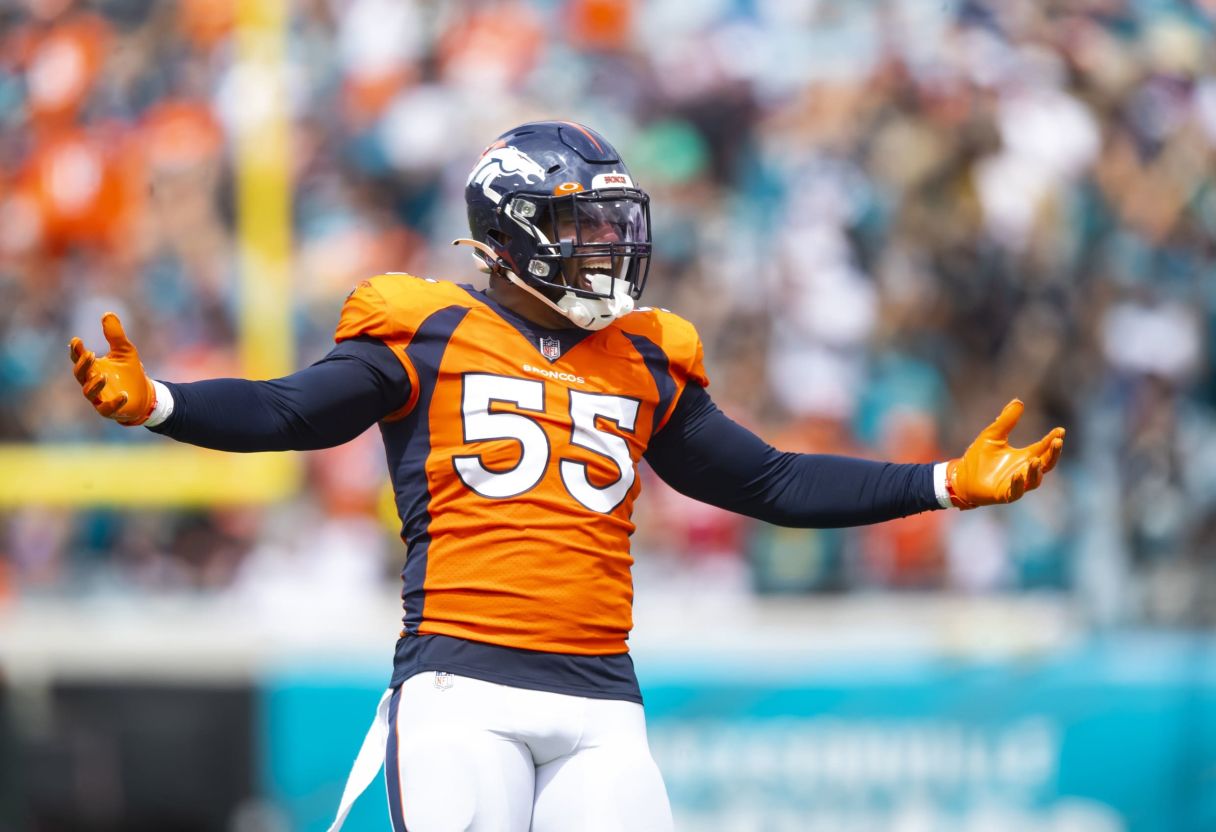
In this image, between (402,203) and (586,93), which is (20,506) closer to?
(402,203)

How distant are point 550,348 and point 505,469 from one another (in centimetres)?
26

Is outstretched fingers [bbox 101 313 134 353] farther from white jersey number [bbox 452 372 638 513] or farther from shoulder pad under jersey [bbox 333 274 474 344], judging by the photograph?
white jersey number [bbox 452 372 638 513]

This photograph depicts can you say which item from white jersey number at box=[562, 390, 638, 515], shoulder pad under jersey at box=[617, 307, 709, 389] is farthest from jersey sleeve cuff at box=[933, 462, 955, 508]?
white jersey number at box=[562, 390, 638, 515]

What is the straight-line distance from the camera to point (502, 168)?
3289mm

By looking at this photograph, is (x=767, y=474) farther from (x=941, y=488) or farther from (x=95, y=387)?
(x=95, y=387)

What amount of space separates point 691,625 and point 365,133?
3.04 meters

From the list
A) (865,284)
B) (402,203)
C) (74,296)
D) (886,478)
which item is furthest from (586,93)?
(886,478)

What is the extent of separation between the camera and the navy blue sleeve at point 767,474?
3.32 meters

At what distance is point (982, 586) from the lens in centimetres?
636

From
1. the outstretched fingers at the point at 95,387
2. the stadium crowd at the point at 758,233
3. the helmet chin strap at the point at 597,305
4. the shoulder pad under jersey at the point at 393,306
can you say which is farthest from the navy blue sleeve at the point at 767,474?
the stadium crowd at the point at 758,233

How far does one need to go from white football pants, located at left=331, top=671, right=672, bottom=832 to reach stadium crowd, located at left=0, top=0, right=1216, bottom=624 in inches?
131

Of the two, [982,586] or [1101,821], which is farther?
[982,586]

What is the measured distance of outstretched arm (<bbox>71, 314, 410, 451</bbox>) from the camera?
285cm

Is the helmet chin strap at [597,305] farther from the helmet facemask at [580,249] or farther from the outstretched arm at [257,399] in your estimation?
the outstretched arm at [257,399]
